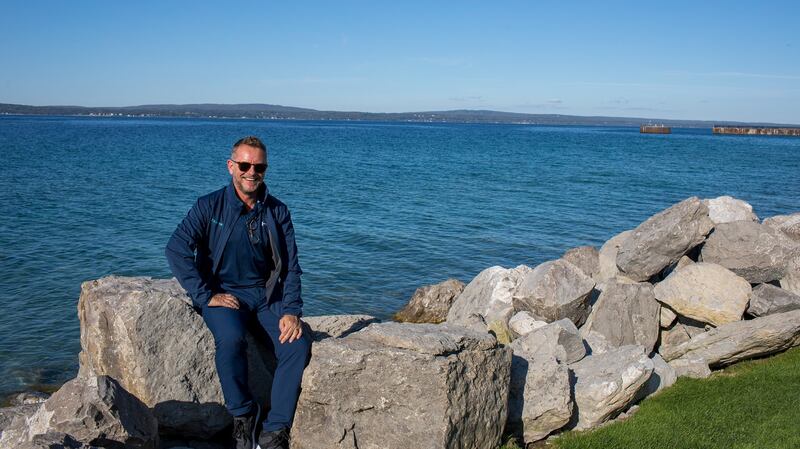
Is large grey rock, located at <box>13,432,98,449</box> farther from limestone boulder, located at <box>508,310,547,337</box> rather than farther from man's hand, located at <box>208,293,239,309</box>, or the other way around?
limestone boulder, located at <box>508,310,547,337</box>

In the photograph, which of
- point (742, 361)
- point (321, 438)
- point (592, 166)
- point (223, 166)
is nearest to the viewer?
point (321, 438)

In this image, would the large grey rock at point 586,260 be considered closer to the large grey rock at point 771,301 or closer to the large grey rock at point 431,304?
the large grey rock at point 431,304

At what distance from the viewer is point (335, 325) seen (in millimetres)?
8359

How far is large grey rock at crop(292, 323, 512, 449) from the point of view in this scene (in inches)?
263

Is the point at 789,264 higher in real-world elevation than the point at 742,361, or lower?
higher

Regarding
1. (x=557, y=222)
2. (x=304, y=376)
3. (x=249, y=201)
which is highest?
(x=249, y=201)

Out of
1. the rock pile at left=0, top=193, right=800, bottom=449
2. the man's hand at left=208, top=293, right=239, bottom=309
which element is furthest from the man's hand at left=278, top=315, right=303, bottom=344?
the man's hand at left=208, top=293, right=239, bottom=309

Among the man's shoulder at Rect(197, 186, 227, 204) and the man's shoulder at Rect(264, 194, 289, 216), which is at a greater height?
the man's shoulder at Rect(197, 186, 227, 204)

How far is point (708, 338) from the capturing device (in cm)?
1038

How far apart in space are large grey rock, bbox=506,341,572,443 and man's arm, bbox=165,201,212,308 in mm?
3789

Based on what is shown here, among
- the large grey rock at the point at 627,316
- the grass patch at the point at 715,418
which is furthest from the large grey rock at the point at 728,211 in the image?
the grass patch at the point at 715,418

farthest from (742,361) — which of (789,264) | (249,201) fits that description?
(249,201)

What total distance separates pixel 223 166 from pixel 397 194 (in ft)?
78.0

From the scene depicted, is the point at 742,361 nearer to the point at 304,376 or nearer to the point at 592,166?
the point at 304,376
